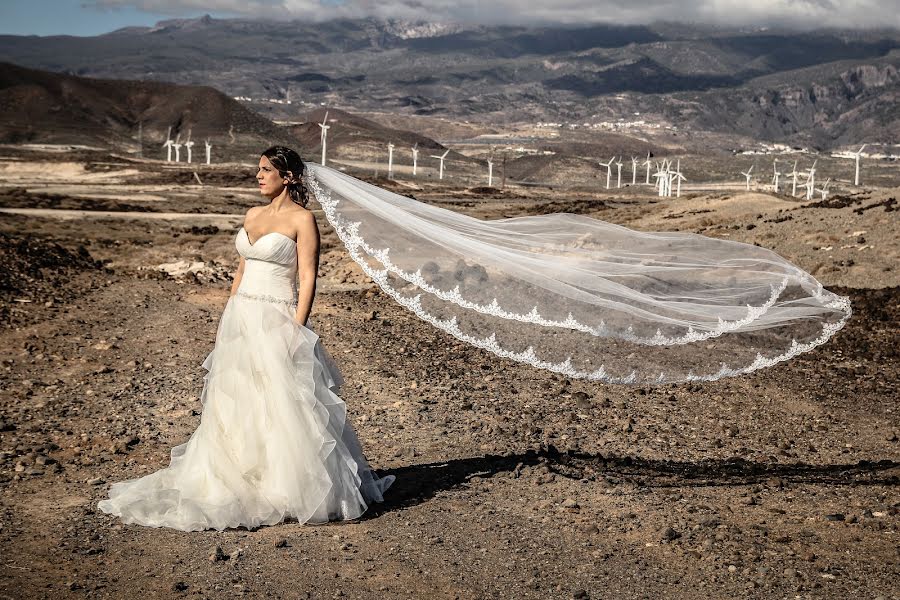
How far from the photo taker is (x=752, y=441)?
36.5 feet

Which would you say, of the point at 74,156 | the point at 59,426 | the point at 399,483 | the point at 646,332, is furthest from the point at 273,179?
the point at 74,156

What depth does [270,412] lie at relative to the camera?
295 inches

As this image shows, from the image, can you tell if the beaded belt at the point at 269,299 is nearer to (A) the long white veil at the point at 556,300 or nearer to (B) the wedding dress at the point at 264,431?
(B) the wedding dress at the point at 264,431

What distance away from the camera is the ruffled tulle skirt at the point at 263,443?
24.4 ft

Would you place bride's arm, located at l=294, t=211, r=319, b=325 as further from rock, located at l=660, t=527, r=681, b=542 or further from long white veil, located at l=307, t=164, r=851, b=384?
rock, located at l=660, t=527, r=681, b=542

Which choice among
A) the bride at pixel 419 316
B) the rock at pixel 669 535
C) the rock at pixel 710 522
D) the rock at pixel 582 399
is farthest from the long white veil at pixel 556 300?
the rock at pixel 582 399

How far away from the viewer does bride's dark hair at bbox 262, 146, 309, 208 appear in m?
7.57

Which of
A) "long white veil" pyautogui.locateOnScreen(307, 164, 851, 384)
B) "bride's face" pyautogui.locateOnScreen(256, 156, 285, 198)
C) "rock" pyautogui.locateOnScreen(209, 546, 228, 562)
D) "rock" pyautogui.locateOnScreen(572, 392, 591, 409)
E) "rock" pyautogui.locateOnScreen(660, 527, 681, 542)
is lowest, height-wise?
"rock" pyautogui.locateOnScreen(572, 392, 591, 409)

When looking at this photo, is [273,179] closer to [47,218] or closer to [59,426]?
[59,426]

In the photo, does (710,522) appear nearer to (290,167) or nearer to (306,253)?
(306,253)

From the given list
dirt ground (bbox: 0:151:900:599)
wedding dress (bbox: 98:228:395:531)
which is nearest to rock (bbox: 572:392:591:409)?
dirt ground (bbox: 0:151:900:599)

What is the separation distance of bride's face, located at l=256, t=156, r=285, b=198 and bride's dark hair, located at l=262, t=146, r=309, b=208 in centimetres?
3

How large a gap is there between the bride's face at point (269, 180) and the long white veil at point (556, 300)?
40.9 inches

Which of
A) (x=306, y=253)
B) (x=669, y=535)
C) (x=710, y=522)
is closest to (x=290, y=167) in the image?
(x=306, y=253)
